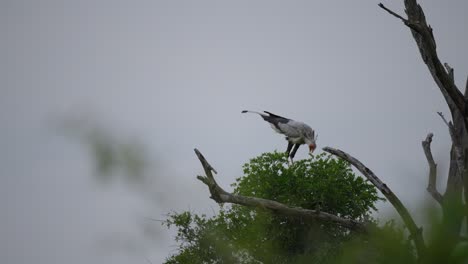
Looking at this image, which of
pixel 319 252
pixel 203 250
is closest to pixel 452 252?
pixel 319 252

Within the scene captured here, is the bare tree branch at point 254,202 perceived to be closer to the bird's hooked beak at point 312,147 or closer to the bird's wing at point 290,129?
the bird's wing at point 290,129

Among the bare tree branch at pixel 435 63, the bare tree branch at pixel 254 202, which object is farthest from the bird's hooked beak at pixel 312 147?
the bare tree branch at pixel 435 63

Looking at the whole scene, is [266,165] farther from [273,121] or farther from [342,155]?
[342,155]

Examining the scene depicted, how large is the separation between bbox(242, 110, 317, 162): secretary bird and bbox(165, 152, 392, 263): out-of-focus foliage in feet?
4.50

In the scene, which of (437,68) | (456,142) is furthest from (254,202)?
(437,68)

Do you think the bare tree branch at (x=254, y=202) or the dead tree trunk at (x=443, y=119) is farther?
the bare tree branch at (x=254, y=202)

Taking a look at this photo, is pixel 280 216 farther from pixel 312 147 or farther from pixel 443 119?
pixel 443 119

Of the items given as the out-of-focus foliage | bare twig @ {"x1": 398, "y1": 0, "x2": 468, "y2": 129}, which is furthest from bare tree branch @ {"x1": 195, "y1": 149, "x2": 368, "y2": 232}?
the out-of-focus foliage

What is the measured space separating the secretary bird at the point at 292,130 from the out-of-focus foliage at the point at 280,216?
4.50ft

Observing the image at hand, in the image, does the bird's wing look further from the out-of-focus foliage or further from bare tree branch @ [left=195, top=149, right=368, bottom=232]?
bare tree branch @ [left=195, top=149, right=368, bottom=232]

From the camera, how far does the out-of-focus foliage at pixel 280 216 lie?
23094 millimetres

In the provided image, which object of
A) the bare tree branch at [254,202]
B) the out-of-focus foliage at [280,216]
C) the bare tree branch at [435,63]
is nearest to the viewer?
the bare tree branch at [435,63]

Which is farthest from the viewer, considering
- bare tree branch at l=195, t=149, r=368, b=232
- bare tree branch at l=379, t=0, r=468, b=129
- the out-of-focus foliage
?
the out-of-focus foliage

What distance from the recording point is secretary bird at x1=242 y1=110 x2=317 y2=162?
77.2ft
